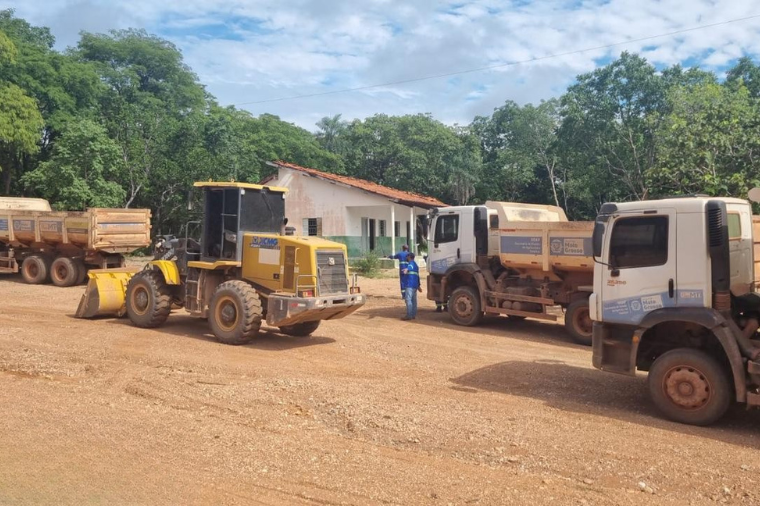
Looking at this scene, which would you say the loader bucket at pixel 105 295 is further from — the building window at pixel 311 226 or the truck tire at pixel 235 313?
the building window at pixel 311 226

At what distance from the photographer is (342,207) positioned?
29.3 metres

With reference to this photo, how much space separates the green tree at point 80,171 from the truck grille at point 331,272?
20.6 metres

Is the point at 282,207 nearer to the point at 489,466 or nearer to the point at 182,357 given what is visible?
the point at 182,357

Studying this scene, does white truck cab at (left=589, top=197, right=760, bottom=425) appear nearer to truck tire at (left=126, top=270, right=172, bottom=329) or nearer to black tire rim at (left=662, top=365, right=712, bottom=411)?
black tire rim at (left=662, top=365, right=712, bottom=411)

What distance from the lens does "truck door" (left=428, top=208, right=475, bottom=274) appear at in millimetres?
13352

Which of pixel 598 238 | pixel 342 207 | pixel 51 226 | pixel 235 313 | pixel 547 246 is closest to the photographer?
pixel 598 238

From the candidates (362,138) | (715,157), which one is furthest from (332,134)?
(715,157)

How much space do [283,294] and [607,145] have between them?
29.2 m

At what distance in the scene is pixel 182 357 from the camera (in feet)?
29.9

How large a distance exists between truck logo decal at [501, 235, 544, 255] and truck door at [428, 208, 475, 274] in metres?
0.99

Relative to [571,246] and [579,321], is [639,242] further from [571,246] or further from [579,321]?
[579,321]

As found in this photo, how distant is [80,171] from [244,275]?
20.3 metres

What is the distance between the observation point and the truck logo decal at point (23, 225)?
1898 centimetres

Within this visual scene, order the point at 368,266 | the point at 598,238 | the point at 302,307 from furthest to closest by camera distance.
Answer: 1. the point at 368,266
2. the point at 302,307
3. the point at 598,238
